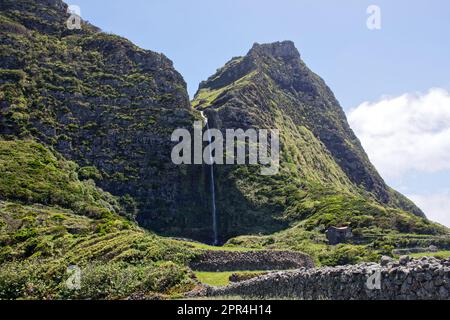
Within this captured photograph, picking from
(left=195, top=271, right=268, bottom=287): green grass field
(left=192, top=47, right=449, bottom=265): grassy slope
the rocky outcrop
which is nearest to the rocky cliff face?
(left=192, top=47, right=449, bottom=265): grassy slope

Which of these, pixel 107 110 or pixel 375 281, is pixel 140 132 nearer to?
pixel 107 110

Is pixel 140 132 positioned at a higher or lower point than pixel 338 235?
higher

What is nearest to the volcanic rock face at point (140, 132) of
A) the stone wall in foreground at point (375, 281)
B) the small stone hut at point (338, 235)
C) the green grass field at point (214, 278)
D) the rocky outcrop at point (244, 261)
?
the small stone hut at point (338, 235)

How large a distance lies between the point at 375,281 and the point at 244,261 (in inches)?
1600

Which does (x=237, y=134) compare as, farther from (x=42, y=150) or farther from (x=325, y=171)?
(x=42, y=150)

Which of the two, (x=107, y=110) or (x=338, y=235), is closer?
(x=338, y=235)

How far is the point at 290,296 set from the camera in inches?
882

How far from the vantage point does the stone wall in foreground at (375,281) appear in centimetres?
1433

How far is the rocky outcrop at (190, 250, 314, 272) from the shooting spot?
5425cm

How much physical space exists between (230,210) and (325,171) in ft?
238

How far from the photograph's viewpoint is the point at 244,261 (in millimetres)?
56188

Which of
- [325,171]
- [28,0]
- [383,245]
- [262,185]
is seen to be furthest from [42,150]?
[325,171]

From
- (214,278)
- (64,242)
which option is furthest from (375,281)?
(64,242)

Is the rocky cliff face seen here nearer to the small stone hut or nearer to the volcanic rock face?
the volcanic rock face
